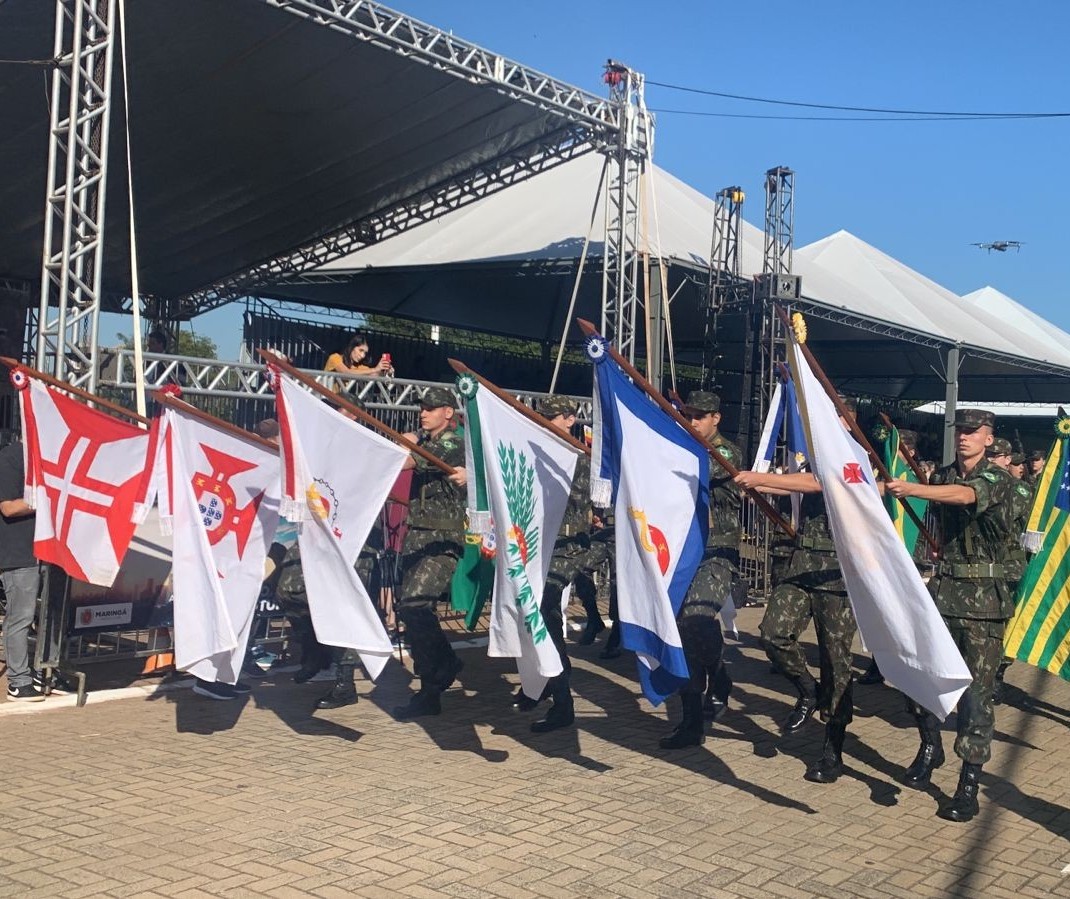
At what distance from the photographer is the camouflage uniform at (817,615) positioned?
247 inches

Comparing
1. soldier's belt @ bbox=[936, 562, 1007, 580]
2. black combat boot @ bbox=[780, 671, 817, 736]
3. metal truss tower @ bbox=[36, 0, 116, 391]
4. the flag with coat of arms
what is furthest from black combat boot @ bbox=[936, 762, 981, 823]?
metal truss tower @ bbox=[36, 0, 116, 391]

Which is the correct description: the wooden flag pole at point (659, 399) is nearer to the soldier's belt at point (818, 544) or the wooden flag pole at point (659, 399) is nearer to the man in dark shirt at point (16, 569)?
the soldier's belt at point (818, 544)

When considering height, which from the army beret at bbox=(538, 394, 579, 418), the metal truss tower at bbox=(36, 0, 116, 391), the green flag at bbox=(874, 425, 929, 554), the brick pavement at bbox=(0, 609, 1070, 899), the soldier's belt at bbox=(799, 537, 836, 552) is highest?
the metal truss tower at bbox=(36, 0, 116, 391)

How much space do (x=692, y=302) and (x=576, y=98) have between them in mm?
10174

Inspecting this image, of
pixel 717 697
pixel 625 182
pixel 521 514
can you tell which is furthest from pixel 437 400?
pixel 625 182

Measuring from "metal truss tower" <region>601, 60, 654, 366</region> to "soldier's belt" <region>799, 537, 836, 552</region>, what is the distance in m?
7.90

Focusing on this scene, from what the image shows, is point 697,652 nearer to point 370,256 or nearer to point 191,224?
point 191,224

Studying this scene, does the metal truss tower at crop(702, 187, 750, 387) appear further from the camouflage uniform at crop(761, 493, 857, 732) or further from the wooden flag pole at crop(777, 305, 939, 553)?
the wooden flag pole at crop(777, 305, 939, 553)

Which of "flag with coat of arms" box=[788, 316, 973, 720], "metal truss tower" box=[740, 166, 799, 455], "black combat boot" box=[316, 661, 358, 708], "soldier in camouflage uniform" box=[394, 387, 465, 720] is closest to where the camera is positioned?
"flag with coat of arms" box=[788, 316, 973, 720]

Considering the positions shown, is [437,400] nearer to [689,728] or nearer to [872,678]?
[689,728]

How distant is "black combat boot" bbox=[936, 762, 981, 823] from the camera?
5488 mm

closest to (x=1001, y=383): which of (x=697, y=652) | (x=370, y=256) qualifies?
(x=370, y=256)

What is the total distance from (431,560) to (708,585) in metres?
1.76

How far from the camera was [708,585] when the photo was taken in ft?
22.1
